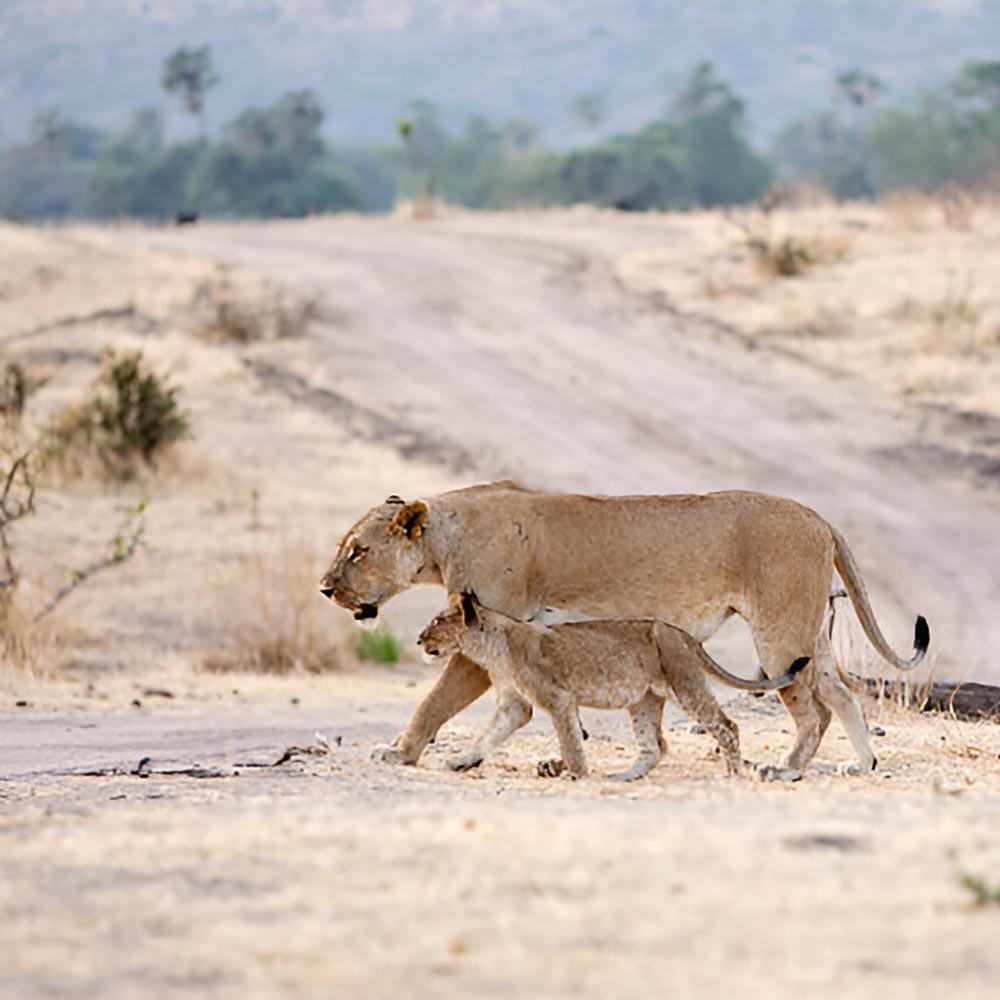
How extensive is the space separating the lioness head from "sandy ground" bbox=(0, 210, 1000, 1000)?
0.74 metres

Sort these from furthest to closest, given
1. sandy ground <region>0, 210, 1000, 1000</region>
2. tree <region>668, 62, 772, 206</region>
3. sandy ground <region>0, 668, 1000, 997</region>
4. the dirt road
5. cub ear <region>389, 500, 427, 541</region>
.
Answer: tree <region>668, 62, 772, 206</region> → the dirt road → cub ear <region>389, 500, 427, 541</region> → sandy ground <region>0, 210, 1000, 1000</region> → sandy ground <region>0, 668, 1000, 997</region>

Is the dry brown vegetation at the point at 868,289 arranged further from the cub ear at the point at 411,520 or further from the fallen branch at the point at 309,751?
the cub ear at the point at 411,520

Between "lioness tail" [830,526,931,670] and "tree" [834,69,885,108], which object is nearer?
"lioness tail" [830,526,931,670]

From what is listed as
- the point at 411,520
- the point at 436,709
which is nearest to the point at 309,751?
the point at 436,709

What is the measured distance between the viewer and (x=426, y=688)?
1382 cm

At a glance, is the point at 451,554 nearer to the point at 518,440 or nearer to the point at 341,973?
the point at 341,973

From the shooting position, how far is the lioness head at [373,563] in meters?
8.35

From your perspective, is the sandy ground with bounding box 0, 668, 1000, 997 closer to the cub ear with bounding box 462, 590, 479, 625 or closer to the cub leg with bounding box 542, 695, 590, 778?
the cub leg with bounding box 542, 695, 590, 778

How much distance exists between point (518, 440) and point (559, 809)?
1722 cm

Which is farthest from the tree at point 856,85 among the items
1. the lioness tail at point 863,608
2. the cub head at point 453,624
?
the cub head at point 453,624

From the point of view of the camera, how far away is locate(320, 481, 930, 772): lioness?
825 cm

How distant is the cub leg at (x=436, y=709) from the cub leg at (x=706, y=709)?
0.91m

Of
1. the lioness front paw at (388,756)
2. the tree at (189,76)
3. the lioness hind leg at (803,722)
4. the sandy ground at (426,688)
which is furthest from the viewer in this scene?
the tree at (189,76)

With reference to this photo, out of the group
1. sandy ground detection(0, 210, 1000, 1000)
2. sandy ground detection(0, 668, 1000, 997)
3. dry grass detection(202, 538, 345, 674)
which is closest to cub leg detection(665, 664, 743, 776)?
sandy ground detection(0, 210, 1000, 1000)
